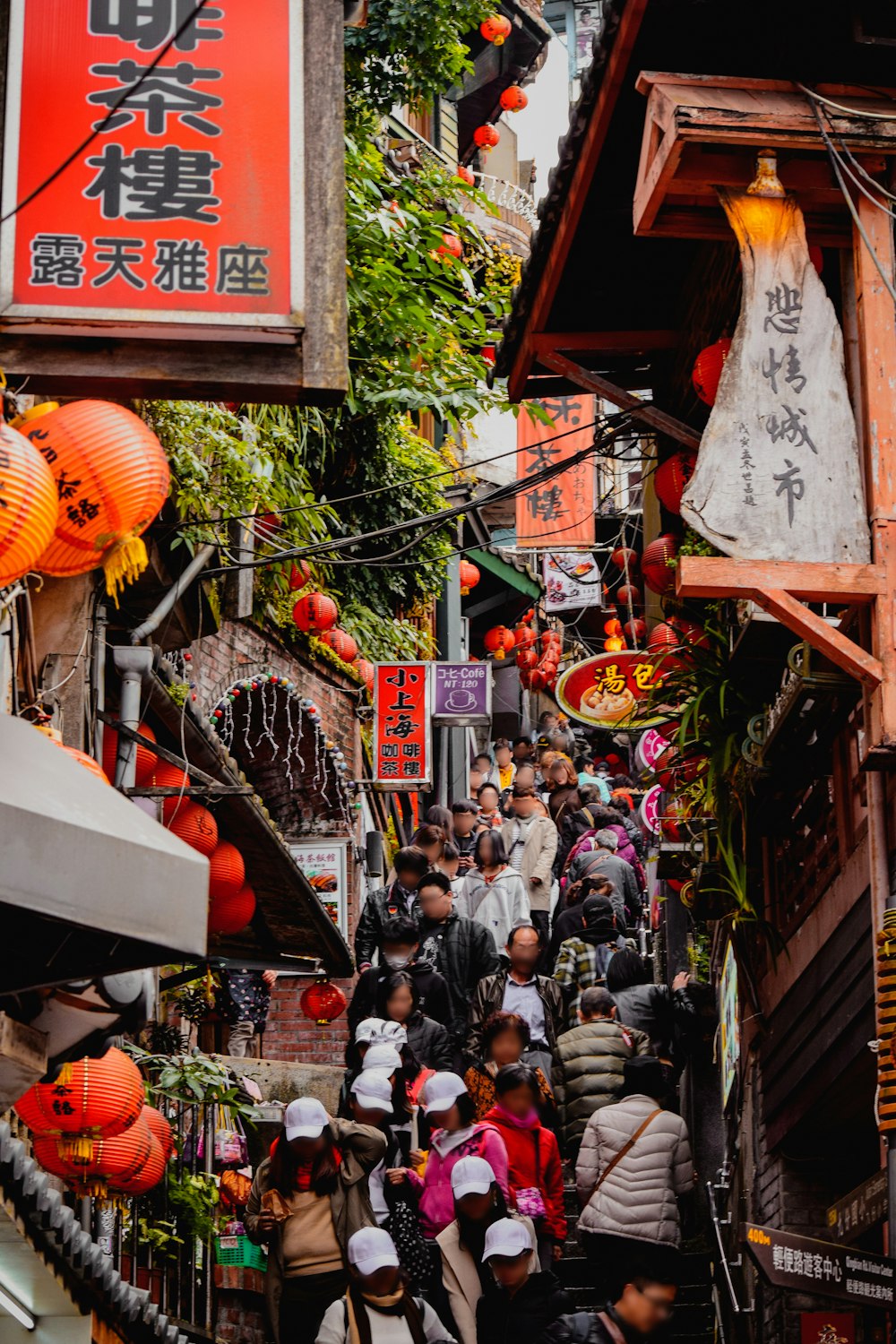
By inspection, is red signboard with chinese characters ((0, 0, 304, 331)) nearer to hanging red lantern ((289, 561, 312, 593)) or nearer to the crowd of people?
the crowd of people

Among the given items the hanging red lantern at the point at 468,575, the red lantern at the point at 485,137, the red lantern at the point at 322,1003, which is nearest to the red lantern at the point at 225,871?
the red lantern at the point at 322,1003

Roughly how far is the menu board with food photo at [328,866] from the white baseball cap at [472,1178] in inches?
344

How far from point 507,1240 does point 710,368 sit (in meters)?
4.95

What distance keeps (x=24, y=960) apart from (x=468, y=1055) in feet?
22.2

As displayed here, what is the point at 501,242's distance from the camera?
124 feet

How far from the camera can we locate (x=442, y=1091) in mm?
10180

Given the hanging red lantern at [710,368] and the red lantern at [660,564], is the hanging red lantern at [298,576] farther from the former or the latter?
the hanging red lantern at [710,368]

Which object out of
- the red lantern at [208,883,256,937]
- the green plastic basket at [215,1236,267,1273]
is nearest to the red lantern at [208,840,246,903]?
the red lantern at [208,883,256,937]

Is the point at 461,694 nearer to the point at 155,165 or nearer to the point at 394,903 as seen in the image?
the point at 394,903

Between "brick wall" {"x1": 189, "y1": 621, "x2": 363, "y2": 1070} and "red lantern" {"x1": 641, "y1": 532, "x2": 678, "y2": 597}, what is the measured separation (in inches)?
199

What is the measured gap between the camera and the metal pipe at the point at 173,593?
11.2m

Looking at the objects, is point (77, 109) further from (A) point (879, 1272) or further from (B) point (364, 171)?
(B) point (364, 171)

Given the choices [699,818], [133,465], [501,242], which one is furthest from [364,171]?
[501,242]

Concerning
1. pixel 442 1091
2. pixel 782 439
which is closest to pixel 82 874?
pixel 782 439
